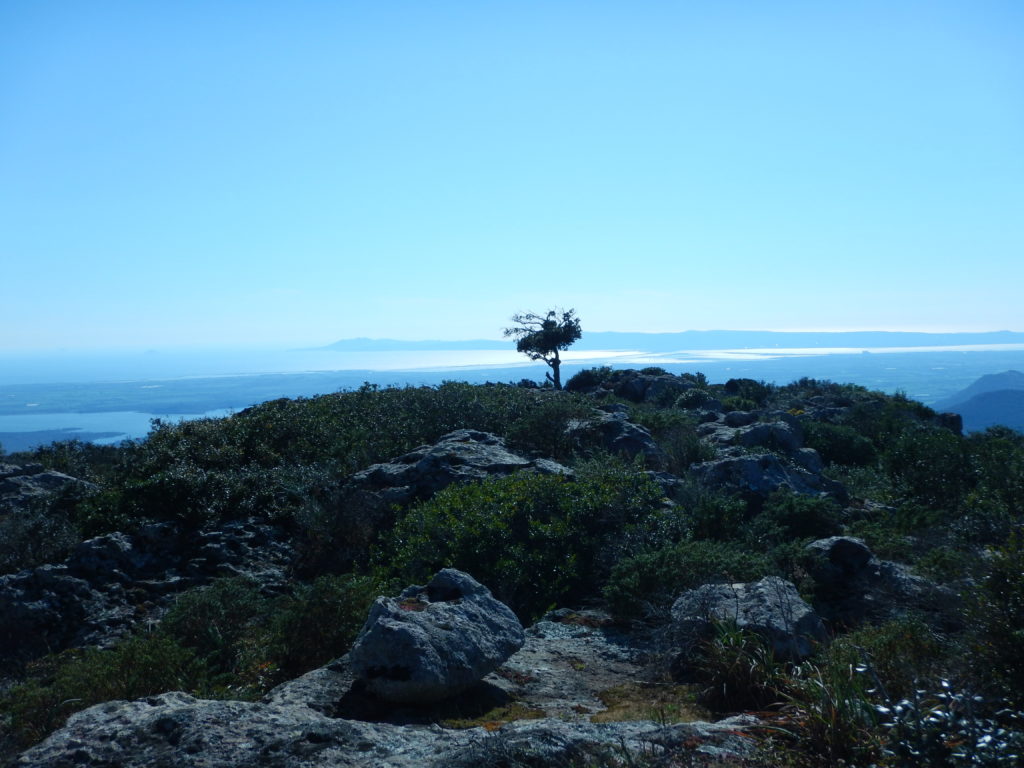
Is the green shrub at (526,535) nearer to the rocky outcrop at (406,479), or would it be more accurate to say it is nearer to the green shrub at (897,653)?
the rocky outcrop at (406,479)

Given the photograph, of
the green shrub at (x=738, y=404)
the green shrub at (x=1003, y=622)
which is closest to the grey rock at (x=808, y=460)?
the green shrub at (x=738, y=404)

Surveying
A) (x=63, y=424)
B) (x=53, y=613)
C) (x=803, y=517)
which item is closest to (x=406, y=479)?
(x=53, y=613)

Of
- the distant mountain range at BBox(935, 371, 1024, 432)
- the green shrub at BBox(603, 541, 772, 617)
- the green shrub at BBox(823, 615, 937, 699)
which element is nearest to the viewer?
the green shrub at BBox(823, 615, 937, 699)

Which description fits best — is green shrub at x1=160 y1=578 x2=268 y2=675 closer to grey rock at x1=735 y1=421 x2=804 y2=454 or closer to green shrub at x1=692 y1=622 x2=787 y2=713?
green shrub at x1=692 y1=622 x2=787 y2=713

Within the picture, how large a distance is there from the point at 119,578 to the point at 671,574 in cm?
697

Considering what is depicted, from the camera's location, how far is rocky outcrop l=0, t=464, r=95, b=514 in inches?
503

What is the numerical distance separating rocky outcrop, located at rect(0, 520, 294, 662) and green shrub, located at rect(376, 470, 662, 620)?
2.10 meters

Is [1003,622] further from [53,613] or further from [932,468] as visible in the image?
[932,468]

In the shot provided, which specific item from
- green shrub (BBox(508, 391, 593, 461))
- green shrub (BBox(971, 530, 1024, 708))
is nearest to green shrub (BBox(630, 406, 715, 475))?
green shrub (BBox(508, 391, 593, 461))

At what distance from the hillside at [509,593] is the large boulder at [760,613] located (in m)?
0.03

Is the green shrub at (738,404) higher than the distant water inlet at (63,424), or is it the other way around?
the green shrub at (738,404)

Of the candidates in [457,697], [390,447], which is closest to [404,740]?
[457,697]

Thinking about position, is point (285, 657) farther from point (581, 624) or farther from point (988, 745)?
point (988, 745)

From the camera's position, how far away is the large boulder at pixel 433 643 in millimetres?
→ 5074
